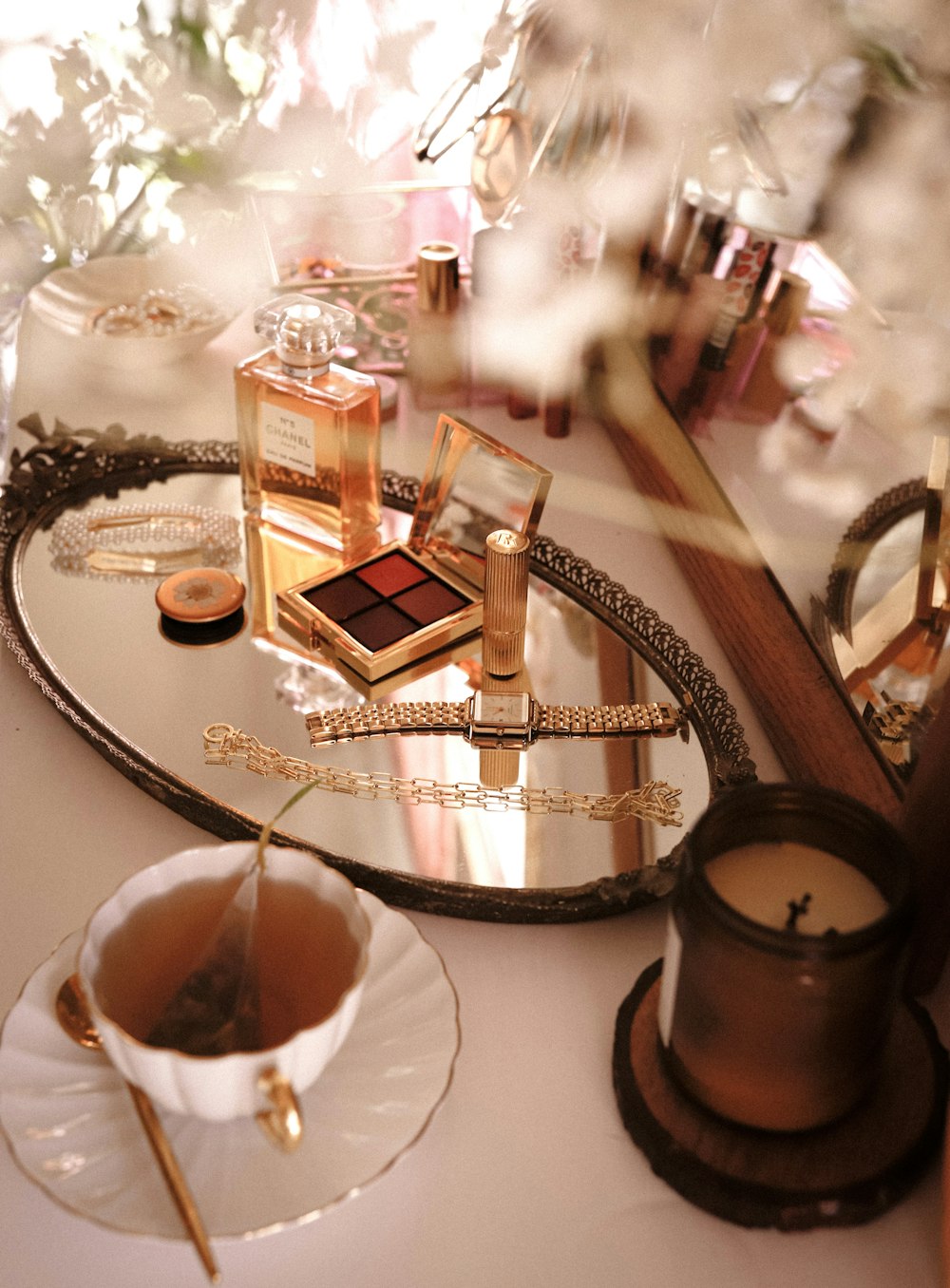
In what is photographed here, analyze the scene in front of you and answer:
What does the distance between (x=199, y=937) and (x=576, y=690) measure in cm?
32

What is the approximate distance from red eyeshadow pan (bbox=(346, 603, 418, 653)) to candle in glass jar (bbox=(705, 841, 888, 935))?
335 mm

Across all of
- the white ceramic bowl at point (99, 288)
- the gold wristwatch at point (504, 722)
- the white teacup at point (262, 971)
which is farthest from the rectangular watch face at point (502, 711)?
the white ceramic bowl at point (99, 288)

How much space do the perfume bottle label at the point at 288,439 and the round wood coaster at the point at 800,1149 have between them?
51cm

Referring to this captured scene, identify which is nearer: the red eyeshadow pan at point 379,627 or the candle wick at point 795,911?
the candle wick at point 795,911

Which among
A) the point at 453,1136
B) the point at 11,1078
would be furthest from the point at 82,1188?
the point at 453,1136

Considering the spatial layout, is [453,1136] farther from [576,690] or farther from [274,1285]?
[576,690]

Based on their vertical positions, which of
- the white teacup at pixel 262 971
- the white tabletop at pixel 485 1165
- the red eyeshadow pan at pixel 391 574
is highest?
the white teacup at pixel 262 971

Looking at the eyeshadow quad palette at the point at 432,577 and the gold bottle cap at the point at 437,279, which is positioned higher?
the gold bottle cap at the point at 437,279

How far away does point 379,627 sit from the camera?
784 mm

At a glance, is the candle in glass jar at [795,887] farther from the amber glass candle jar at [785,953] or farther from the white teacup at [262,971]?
the white teacup at [262,971]

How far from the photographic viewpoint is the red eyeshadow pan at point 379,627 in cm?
77

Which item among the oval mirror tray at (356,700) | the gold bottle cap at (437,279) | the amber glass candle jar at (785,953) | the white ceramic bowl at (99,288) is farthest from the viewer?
the white ceramic bowl at (99,288)

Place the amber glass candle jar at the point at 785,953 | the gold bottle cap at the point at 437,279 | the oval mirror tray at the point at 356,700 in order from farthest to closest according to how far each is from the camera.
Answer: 1. the gold bottle cap at the point at 437,279
2. the oval mirror tray at the point at 356,700
3. the amber glass candle jar at the point at 785,953

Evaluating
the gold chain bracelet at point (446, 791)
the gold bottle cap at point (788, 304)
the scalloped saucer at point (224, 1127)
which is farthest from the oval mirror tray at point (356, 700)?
the gold bottle cap at point (788, 304)
